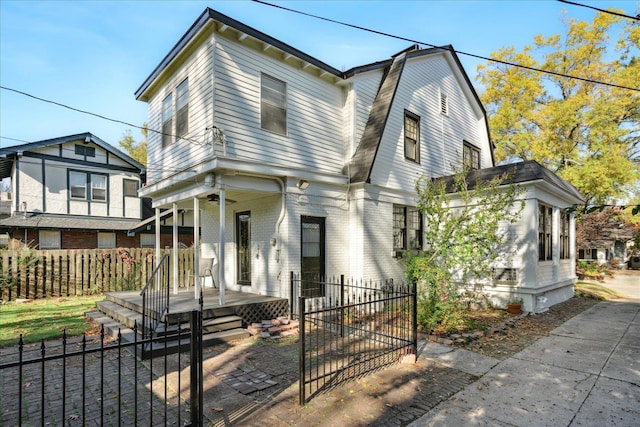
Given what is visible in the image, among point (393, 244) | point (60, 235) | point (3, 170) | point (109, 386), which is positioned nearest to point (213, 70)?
point (109, 386)

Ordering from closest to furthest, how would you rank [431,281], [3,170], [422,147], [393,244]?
1. [431,281]
2. [393,244]
3. [422,147]
4. [3,170]

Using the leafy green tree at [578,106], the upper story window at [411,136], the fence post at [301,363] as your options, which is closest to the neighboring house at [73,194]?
the upper story window at [411,136]

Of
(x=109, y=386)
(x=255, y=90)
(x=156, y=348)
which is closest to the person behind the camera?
(x=109, y=386)

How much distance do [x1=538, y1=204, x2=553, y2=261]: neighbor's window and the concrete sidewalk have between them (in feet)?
10.7

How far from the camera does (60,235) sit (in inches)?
692

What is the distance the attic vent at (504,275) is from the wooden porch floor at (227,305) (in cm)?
638

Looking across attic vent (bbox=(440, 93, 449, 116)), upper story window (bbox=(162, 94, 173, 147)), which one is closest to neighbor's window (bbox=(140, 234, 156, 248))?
upper story window (bbox=(162, 94, 173, 147))

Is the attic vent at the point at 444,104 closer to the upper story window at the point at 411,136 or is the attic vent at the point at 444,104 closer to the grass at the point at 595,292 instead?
the upper story window at the point at 411,136

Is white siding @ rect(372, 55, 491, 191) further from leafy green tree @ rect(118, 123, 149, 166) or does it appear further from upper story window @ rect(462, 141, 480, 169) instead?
leafy green tree @ rect(118, 123, 149, 166)

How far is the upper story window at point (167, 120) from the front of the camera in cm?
977

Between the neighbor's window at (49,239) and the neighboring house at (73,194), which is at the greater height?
the neighboring house at (73,194)

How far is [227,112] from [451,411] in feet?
22.7

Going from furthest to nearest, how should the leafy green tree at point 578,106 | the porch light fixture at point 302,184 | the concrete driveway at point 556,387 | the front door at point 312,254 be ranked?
the leafy green tree at point 578,106 → the front door at point 312,254 → the porch light fixture at point 302,184 → the concrete driveway at point 556,387

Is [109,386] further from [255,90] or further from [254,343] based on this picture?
[255,90]
